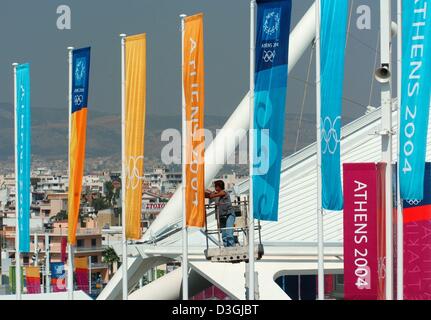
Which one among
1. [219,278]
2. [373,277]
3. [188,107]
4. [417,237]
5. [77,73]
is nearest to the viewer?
[373,277]

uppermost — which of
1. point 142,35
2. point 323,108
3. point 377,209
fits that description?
point 142,35

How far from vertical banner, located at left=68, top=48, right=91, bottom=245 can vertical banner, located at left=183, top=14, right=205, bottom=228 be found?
3.10m

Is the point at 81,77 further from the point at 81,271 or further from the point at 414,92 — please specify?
the point at 81,271

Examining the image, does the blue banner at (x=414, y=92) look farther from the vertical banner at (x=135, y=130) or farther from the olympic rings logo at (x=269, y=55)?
the vertical banner at (x=135, y=130)

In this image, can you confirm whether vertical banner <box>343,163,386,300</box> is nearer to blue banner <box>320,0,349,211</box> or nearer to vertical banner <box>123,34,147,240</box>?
blue banner <box>320,0,349,211</box>

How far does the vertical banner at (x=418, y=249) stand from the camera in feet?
75.2

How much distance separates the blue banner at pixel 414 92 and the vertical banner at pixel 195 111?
481cm

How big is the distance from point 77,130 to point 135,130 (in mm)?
1801

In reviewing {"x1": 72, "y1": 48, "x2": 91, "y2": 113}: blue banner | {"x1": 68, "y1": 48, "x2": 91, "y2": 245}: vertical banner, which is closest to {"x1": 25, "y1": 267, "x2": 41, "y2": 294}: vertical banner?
{"x1": 68, "y1": 48, "x2": 91, "y2": 245}: vertical banner

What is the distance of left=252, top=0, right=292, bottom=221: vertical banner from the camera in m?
23.3

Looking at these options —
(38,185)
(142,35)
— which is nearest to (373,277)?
(142,35)
